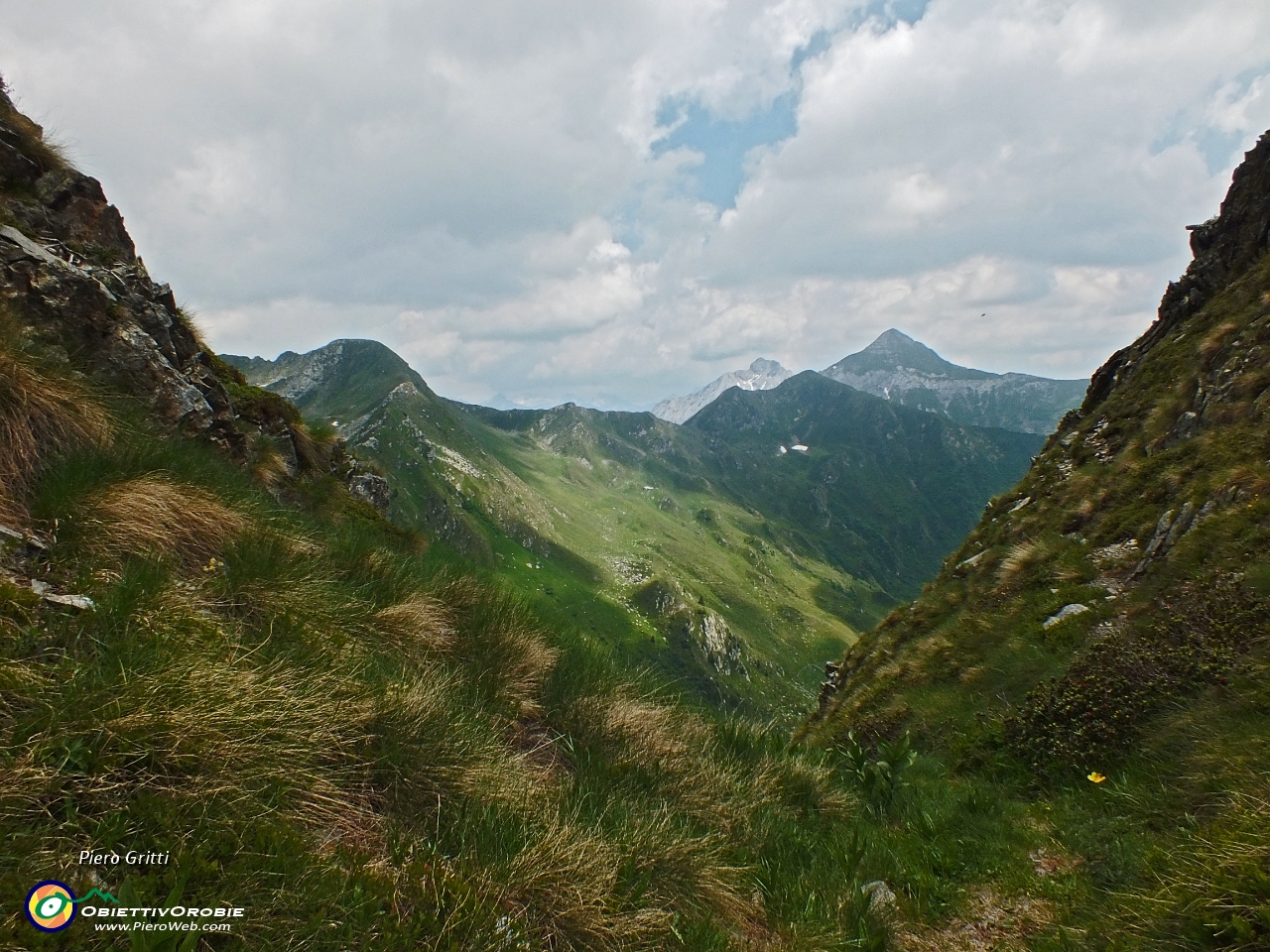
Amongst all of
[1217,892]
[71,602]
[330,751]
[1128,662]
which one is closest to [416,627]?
[330,751]

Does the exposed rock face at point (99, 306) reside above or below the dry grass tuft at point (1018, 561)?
above

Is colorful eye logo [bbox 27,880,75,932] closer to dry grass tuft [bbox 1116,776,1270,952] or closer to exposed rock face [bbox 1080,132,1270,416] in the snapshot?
dry grass tuft [bbox 1116,776,1270,952]

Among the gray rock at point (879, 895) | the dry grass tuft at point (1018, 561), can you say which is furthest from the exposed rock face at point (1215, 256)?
the gray rock at point (879, 895)

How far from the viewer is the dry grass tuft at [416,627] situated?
287 inches

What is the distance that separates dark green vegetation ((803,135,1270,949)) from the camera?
509 cm

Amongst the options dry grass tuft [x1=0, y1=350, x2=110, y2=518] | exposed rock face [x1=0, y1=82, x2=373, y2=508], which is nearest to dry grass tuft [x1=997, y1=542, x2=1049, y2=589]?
dry grass tuft [x1=0, y1=350, x2=110, y2=518]

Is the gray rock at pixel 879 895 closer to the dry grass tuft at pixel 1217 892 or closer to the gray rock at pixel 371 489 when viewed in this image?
the dry grass tuft at pixel 1217 892

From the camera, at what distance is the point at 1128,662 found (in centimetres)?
905

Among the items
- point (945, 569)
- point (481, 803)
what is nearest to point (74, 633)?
point (481, 803)

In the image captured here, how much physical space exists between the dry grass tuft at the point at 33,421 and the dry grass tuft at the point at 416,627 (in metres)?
3.76

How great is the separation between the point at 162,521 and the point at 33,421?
6.77ft

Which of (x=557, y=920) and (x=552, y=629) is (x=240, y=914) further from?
(x=552, y=629)

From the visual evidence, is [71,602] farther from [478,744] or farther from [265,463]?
[265,463]

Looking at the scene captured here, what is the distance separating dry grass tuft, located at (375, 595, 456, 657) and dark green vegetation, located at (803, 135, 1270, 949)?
6.51 metres
